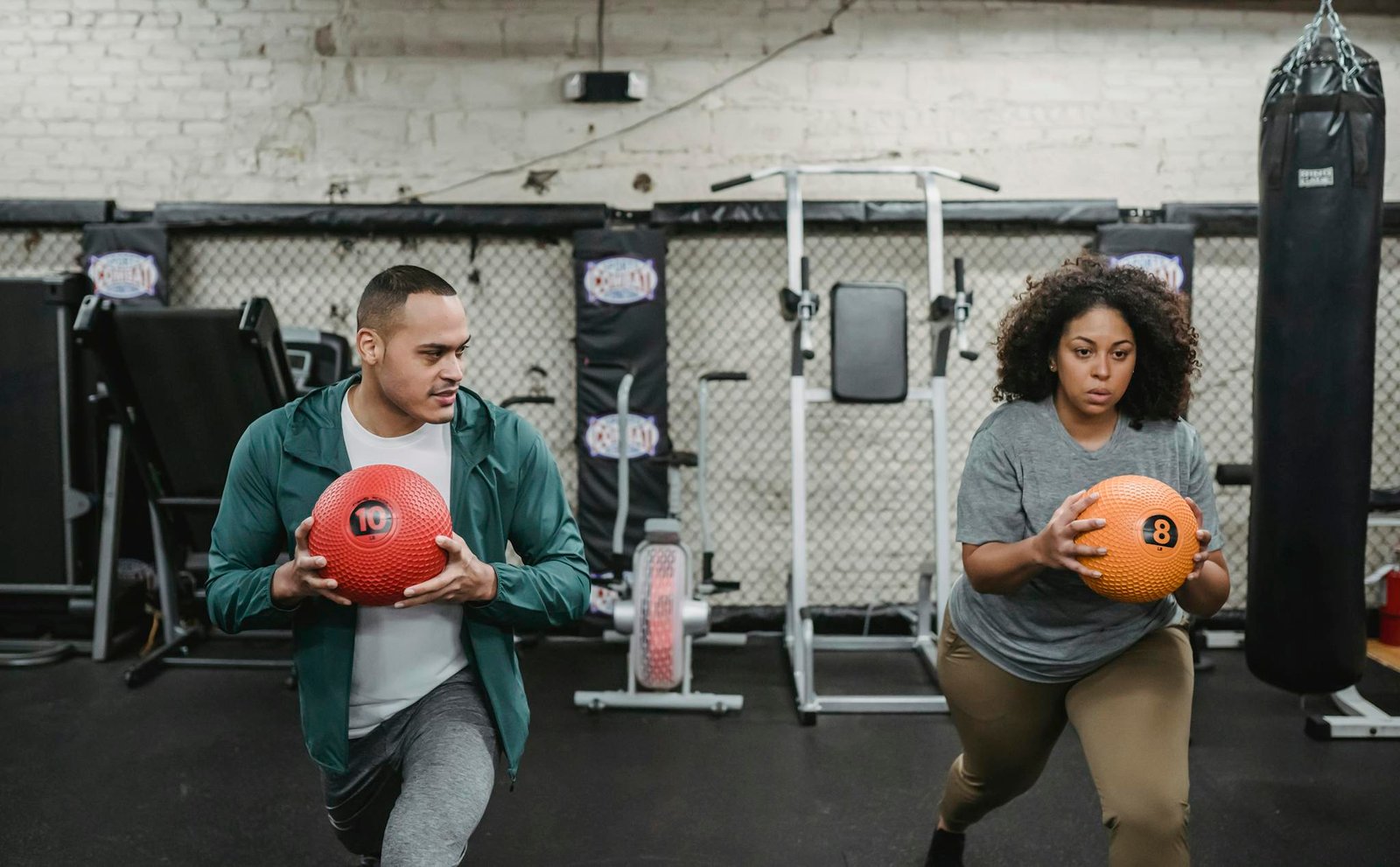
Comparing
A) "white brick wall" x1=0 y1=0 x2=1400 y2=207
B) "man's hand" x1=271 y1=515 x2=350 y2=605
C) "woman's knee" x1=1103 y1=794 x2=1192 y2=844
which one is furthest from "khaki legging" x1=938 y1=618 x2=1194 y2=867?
"white brick wall" x1=0 y1=0 x2=1400 y2=207

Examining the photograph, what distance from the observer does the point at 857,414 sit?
4719mm

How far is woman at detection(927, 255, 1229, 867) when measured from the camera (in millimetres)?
1758

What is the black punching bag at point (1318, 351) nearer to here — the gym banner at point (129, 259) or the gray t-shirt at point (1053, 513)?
the gray t-shirt at point (1053, 513)

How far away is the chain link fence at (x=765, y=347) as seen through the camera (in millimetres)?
4652

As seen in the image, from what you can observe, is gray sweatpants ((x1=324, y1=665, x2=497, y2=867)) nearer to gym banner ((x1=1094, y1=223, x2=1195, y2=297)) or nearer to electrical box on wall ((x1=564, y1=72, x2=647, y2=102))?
electrical box on wall ((x1=564, y1=72, x2=647, y2=102))

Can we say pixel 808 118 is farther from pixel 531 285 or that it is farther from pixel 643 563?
pixel 643 563

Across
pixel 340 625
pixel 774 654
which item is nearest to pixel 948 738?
pixel 774 654

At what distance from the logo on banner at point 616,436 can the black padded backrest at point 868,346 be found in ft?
3.26

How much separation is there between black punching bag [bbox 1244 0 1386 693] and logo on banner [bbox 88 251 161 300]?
185 inches

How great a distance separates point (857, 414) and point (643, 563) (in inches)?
65.6

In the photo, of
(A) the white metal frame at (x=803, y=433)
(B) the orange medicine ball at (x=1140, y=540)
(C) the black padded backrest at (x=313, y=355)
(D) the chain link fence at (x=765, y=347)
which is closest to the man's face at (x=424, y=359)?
(B) the orange medicine ball at (x=1140, y=540)

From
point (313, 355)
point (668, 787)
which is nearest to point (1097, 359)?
point (668, 787)

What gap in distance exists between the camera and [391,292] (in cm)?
165

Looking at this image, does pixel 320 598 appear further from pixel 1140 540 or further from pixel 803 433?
pixel 803 433
